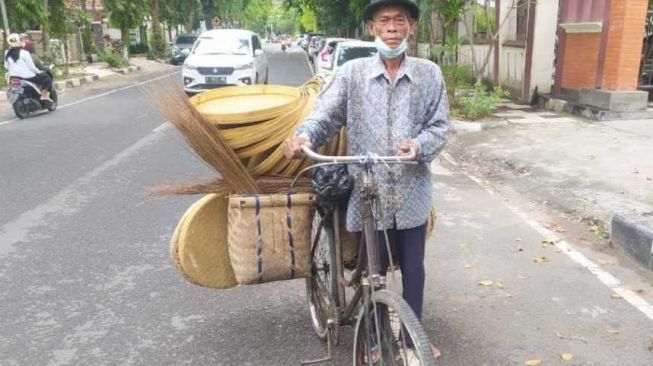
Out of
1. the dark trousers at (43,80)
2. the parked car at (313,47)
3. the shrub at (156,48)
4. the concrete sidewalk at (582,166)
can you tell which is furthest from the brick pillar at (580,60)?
the shrub at (156,48)

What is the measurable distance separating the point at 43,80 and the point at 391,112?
422 inches

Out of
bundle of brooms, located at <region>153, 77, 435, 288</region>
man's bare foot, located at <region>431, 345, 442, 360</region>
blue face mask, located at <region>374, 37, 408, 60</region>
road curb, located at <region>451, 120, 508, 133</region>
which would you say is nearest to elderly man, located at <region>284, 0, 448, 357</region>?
blue face mask, located at <region>374, 37, 408, 60</region>

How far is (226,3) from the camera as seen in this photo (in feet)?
152

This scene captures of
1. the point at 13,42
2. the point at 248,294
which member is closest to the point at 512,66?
the point at 13,42

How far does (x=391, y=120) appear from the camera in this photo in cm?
240

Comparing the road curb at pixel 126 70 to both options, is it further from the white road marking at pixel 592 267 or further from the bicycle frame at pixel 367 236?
the bicycle frame at pixel 367 236

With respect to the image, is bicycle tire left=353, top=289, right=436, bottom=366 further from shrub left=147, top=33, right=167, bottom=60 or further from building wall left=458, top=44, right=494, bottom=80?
shrub left=147, top=33, right=167, bottom=60

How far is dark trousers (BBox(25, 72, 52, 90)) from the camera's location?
11.2m

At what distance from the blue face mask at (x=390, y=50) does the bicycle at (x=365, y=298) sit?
1.54 feet

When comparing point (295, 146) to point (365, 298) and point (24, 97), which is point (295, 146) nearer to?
point (365, 298)

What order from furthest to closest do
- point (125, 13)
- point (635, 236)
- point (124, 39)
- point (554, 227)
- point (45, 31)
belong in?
1. point (124, 39)
2. point (125, 13)
3. point (45, 31)
4. point (554, 227)
5. point (635, 236)

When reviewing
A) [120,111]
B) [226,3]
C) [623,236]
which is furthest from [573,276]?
[226,3]

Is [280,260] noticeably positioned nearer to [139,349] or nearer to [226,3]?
[139,349]

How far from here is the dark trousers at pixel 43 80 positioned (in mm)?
11164
